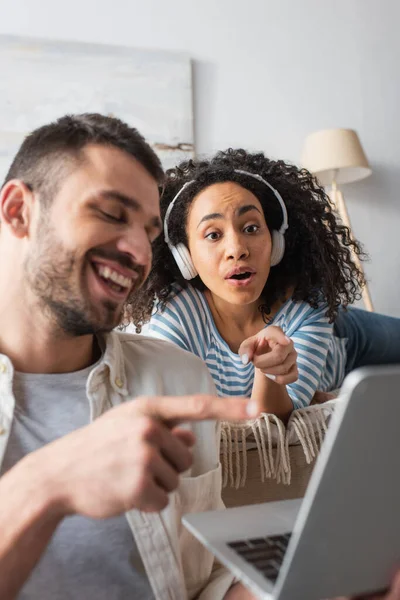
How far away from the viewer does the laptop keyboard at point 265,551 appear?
582 millimetres

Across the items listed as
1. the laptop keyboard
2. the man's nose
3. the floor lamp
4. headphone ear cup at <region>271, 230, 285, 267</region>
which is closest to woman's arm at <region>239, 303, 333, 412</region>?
headphone ear cup at <region>271, 230, 285, 267</region>

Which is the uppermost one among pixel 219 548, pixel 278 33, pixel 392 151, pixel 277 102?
pixel 278 33

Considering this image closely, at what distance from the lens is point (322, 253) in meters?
1.75

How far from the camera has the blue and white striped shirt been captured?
153cm

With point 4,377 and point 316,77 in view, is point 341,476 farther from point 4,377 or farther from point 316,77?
point 316,77

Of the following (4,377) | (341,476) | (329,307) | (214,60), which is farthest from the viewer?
(214,60)

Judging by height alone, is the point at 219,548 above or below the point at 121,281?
below

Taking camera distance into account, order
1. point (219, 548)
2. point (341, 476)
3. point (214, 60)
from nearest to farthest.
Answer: point (341, 476), point (219, 548), point (214, 60)

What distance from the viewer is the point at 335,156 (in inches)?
120

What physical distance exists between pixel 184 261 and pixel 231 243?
0.51 feet

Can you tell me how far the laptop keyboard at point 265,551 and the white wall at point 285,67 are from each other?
2662 millimetres

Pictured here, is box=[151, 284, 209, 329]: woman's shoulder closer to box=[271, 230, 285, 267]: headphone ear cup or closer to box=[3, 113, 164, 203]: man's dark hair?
box=[271, 230, 285, 267]: headphone ear cup

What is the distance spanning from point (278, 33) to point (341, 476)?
10.4ft

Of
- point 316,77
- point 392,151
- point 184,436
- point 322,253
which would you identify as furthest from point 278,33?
point 184,436
